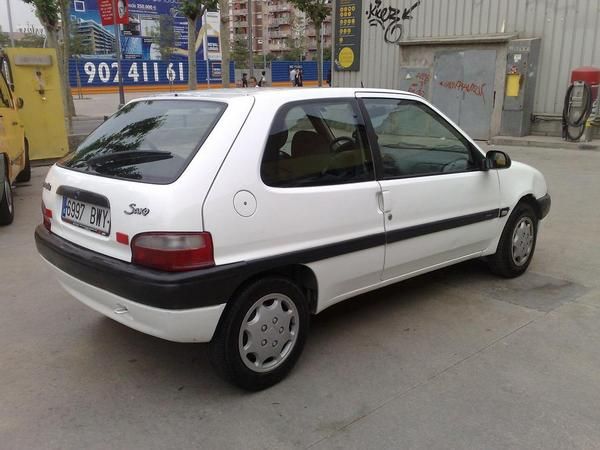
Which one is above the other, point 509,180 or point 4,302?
point 509,180

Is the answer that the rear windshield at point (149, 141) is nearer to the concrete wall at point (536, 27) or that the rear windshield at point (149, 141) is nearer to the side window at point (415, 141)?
the side window at point (415, 141)

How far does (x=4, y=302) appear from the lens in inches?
174

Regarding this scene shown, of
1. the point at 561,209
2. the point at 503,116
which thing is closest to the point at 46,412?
the point at 561,209

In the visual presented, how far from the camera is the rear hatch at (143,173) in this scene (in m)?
2.73

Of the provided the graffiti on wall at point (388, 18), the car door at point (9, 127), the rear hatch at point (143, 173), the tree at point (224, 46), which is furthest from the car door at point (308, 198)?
the tree at point (224, 46)

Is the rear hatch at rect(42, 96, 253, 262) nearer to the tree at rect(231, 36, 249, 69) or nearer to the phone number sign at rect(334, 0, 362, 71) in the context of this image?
the phone number sign at rect(334, 0, 362, 71)

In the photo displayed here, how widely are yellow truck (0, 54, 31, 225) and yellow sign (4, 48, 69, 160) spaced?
4.98 ft

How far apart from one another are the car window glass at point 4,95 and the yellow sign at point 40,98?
264 centimetres

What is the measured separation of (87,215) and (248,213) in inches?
37.6

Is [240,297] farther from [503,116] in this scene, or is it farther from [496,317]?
[503,116]

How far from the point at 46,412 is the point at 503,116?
522 inches

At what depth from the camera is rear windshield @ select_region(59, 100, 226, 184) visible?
2924mm

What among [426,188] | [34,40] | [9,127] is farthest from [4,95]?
[34,40]

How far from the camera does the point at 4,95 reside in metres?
7.85
